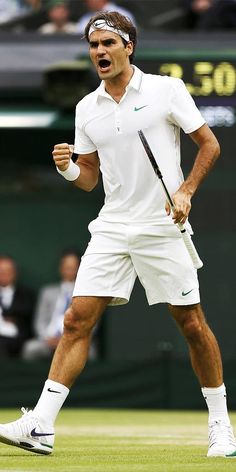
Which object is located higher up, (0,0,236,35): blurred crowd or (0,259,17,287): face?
(0,0,236,35): blurred crowd

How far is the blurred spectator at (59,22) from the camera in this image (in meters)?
15.6

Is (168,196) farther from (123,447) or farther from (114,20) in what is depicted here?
(123,447)

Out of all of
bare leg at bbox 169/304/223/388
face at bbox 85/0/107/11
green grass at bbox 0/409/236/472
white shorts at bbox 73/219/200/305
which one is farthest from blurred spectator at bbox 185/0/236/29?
bare leg at bbox 169/304/223/388

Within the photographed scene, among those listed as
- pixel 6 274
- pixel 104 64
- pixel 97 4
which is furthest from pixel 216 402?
pixel 97 4

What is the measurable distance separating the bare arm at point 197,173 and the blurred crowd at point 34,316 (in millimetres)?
7316

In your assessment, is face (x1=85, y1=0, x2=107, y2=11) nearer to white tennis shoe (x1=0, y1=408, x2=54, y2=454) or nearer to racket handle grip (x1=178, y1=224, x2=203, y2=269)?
racket handle grip (x1=178, y1=224, x2=203, y2=269)

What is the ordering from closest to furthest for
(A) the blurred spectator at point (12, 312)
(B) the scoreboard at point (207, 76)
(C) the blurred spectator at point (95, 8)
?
(B) the scoreboard at point (207, 76)
(A) the blurred spectator at point (12, 312)
(C) the blurred spectator at point (95, 8)

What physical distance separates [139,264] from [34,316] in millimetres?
7746

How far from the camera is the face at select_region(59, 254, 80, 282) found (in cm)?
1490

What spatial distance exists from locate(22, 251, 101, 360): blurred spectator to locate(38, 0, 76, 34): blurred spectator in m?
2.56

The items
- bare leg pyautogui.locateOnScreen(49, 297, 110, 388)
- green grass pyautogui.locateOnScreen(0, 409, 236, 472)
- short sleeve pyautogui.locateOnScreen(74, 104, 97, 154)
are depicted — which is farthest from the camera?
short sleeve pyautogui.locateOnScreen(74, 104, 97, 154)

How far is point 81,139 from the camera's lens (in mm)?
7770

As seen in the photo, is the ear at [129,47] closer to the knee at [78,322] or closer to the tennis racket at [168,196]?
the tennis racket at [168,196]

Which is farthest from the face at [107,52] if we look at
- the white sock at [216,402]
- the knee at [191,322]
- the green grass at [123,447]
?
the green grass at [123,447]
